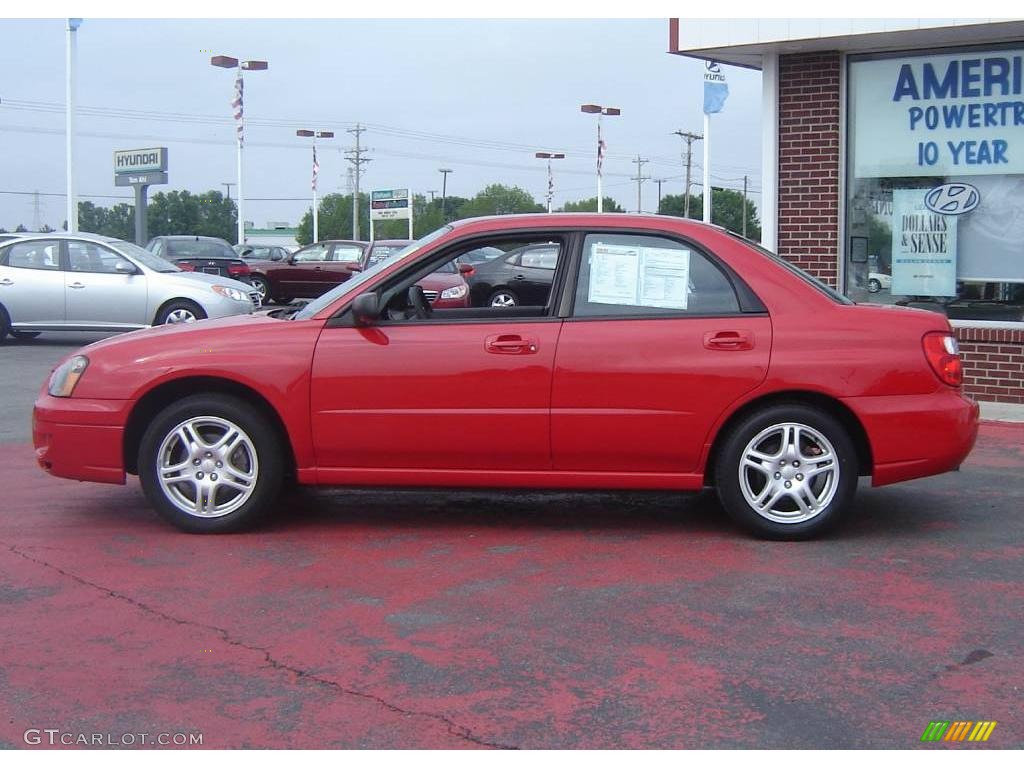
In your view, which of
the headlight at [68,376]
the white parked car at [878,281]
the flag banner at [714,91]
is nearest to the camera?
the headlight at [68,376]

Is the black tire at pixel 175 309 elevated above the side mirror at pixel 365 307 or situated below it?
above

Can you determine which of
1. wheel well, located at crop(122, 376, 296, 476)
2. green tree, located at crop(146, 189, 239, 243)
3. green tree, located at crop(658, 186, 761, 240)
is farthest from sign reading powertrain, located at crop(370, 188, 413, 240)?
wheel well, located at crop(122, 376, 296, 476)

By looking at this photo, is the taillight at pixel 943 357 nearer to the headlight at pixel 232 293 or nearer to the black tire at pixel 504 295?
the black tire at pixel 504 295

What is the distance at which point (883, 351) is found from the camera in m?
6.00

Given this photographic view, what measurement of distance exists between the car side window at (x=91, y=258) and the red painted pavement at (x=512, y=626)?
33.2 ft

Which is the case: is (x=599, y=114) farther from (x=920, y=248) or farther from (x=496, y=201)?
(x=496, y=201)

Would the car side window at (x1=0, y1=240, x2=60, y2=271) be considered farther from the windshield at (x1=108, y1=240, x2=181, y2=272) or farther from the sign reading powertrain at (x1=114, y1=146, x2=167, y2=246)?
the sign reading powertrain at (x1=114, y1=146, x2=167, y2=246)

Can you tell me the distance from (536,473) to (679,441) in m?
0.71

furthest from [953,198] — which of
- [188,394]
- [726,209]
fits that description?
[726,209]

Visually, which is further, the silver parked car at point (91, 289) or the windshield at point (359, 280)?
the silver parked car at point (91, 289)

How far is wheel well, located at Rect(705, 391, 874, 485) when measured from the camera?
6.04 m

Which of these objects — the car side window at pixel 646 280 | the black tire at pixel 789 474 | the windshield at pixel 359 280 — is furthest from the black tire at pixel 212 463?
the black tire at pixel 789 474

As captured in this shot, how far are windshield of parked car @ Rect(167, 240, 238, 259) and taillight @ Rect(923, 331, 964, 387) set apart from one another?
2105cm

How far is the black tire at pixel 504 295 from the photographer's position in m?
6.66
